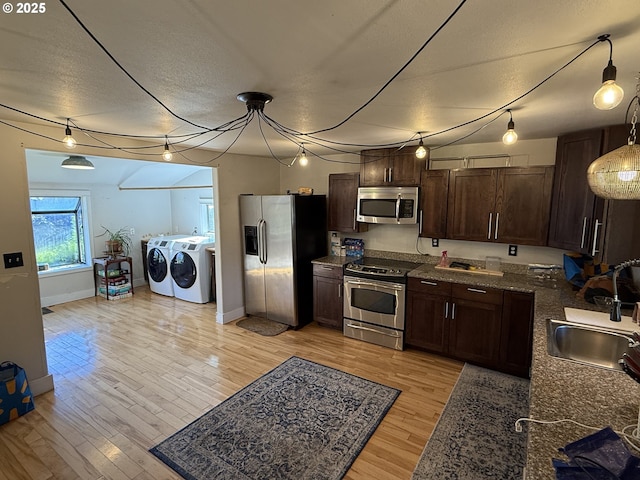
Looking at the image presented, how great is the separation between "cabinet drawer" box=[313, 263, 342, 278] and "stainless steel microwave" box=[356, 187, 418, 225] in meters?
0.69

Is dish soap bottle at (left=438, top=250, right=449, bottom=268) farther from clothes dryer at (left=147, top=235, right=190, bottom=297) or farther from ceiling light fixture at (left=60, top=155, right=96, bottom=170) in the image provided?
ceiling light fixture at (left=60, top=155, right=96, bottom=170)

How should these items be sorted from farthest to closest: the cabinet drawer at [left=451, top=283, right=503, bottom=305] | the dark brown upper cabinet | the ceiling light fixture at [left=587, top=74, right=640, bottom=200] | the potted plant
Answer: the potted plant < the dark brown upper cabinet < the cabinet drawer at [left=451, top=283, right=503, bottom=305] < the ceiling light fixture at [left=587, top=74, right=640, bottom=200]

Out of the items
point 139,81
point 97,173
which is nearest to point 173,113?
point 139,81

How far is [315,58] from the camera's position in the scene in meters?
1.44

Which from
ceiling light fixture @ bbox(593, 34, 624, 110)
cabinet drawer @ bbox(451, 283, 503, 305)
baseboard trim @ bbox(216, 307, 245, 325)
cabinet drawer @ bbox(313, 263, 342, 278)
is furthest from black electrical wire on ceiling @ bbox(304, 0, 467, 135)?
baseboard trim @ bbox(216, 307, 245, 325)

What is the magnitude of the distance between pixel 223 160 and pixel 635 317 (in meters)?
4.27

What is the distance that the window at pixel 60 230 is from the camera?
17.4 feet

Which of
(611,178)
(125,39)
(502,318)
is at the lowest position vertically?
(502,318)

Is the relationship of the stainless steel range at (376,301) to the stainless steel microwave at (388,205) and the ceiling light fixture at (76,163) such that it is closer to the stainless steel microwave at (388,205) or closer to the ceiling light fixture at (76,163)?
the stainless steel microwave at (388,205)

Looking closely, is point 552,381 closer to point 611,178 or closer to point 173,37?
point 611,178

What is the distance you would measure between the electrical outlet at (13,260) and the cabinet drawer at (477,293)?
3966mm

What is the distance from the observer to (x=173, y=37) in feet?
4.13

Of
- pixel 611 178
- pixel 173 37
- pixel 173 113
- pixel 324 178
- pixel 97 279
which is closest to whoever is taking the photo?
pixel 173 37

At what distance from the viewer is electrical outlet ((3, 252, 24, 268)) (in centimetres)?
269
